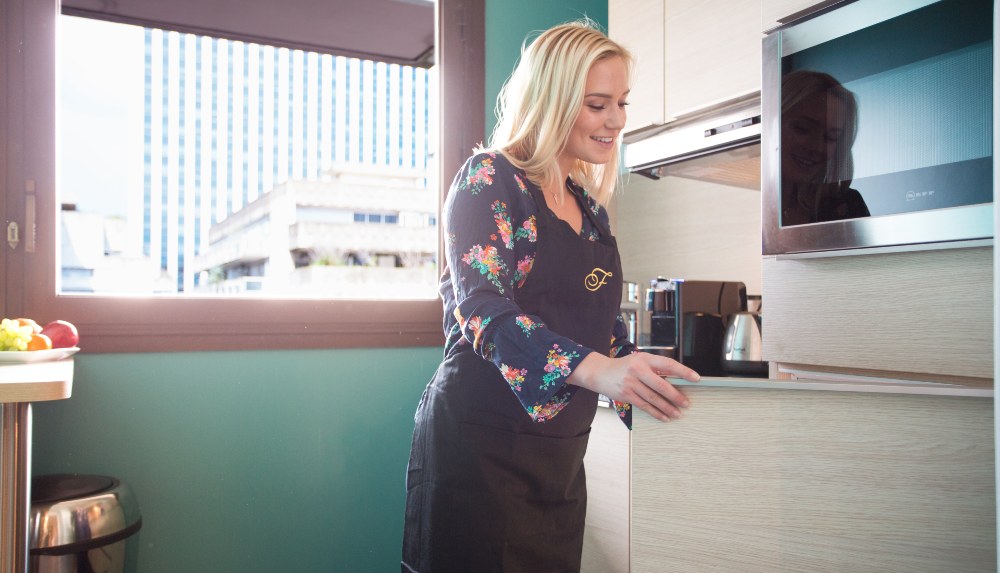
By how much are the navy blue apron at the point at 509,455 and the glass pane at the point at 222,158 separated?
1202 millimetres

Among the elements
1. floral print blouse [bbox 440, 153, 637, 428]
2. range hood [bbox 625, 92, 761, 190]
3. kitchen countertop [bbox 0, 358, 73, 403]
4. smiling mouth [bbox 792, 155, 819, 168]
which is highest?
Result: range hood [bbox 625, 92, 761, 190]

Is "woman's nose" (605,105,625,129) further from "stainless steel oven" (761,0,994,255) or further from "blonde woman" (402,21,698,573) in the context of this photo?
"stainless steel oven" (761,0,994,255)

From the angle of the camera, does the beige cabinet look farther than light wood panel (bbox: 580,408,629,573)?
No

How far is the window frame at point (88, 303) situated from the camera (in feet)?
6.31

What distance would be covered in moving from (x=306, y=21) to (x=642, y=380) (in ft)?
7.00

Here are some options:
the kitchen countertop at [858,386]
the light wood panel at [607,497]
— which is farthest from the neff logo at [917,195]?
the light wood panel at [607,497]

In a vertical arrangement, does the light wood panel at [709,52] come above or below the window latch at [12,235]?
above

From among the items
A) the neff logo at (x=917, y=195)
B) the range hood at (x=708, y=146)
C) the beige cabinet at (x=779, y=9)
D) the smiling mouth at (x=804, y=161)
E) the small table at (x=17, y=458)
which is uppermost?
the beige cabinet at (x=779, y=9)

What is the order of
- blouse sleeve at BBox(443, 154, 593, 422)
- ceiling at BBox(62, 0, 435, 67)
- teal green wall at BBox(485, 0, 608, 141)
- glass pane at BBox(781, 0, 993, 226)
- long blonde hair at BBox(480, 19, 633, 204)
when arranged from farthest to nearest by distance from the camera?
1. teal green wall at BBox(485, 0, 608, 141)
2. ceiling at BBox(62, 0, 435, 67)
3. long blonde hair at BBox(480, 19, 633, 204)
4. glass pane at BBox(781, 0, 993, 226)
5. blouse sleeve at BBox(443, 154, 593, 422)

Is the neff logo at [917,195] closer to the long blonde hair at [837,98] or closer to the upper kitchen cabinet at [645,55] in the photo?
the long blonde hair at [837,98]

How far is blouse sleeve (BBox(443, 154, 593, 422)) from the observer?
3.10ft

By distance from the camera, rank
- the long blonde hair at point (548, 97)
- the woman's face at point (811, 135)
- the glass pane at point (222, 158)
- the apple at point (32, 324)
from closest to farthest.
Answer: the long blonde hair at point (548, 97) < the woman's face at point (811, 135) < the apple at point (32, 324) < the glass pane at point (222, 158)

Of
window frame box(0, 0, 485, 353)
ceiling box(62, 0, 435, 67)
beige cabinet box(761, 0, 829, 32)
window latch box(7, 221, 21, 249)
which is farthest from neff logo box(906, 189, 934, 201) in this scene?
window latch box(7, 221, 21, 249)

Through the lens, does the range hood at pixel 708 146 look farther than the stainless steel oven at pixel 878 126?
Yes
